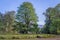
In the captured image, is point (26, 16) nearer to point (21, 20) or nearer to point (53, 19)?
point (21, 20)

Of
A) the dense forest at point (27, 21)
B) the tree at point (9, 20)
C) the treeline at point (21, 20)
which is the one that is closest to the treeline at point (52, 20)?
the dense forest at point (27, 21)

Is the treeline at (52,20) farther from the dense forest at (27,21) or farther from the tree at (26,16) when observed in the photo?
the tree at (26,16)

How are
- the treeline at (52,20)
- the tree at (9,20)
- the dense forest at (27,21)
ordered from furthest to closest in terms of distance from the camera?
the tree at (9,20) < the dense forest at (27,21) < the treeline at (52,20)

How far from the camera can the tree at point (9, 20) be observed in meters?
49.5

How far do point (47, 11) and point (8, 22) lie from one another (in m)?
11.1

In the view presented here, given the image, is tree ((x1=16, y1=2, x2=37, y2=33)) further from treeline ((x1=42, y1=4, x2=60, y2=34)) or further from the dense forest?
treeline ((x1=42, y1=4, x2=60, y2=34))

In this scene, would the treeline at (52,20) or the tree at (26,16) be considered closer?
the treeline at (52,20)

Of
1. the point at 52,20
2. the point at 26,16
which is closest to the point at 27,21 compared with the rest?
the point at 26,16

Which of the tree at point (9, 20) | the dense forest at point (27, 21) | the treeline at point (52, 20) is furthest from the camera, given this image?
the tree at point (9, 20)

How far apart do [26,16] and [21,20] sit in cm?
160

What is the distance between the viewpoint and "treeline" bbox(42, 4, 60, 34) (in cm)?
4447

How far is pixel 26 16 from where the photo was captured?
153 ft

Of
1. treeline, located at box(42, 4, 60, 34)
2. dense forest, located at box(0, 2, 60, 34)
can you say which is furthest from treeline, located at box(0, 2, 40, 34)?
treeline, located at box(42, 4, 60, 34)

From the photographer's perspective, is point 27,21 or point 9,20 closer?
point 27,21
